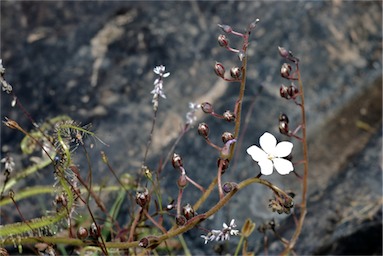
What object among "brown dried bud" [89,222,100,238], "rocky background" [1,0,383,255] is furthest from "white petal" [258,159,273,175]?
"rocky background" [1,0,383,255]

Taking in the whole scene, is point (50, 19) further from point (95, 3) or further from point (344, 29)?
point (344, 29)

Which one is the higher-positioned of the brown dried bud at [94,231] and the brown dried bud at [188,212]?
the brown dried bud at [188,212]

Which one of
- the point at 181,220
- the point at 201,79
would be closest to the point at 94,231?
the point at 181,220

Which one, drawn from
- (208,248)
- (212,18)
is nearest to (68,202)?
(208,248)

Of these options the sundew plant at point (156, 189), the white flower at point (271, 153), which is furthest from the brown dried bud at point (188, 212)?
the white flower at point (271, 153)

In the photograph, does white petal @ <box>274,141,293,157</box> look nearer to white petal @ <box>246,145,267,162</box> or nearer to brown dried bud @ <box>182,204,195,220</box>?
white petal @ <box>246,145,267,162</box>

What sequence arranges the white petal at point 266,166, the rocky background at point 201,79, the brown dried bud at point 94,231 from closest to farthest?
the white petal at point 266,166, the brown dried bud at point 94,231, the rocky background at point 201,79

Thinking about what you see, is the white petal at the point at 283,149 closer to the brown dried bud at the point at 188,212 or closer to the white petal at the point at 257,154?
the white petal at the point at 257,154
